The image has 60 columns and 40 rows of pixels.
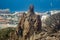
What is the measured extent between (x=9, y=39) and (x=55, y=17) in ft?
3.21

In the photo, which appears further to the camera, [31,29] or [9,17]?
[9,17]

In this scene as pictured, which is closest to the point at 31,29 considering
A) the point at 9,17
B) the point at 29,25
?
the point at 29,25

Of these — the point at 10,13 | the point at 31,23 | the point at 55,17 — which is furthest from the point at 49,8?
the point at 10,13

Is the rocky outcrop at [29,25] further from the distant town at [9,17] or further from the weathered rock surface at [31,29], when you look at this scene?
the distant town at [9,17]

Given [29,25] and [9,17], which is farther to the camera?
[9,17]

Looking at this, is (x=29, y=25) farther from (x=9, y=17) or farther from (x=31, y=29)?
(x=9, y=17)

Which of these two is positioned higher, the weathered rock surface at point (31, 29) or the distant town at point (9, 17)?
the distant town at point (9, 17)

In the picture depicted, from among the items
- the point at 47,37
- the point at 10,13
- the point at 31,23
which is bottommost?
the point at 47,37

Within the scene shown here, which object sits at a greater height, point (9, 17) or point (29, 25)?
point (9, 17)

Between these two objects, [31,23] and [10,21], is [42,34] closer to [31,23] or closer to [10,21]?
[31,23]

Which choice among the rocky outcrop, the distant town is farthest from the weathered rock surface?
the distant town

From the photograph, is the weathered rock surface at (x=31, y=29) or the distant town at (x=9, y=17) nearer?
the weathered rock surface at (x=31, y=29)

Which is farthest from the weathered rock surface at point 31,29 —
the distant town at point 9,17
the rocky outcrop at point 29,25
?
the distant town at point 9,17

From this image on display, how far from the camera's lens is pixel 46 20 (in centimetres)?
347
